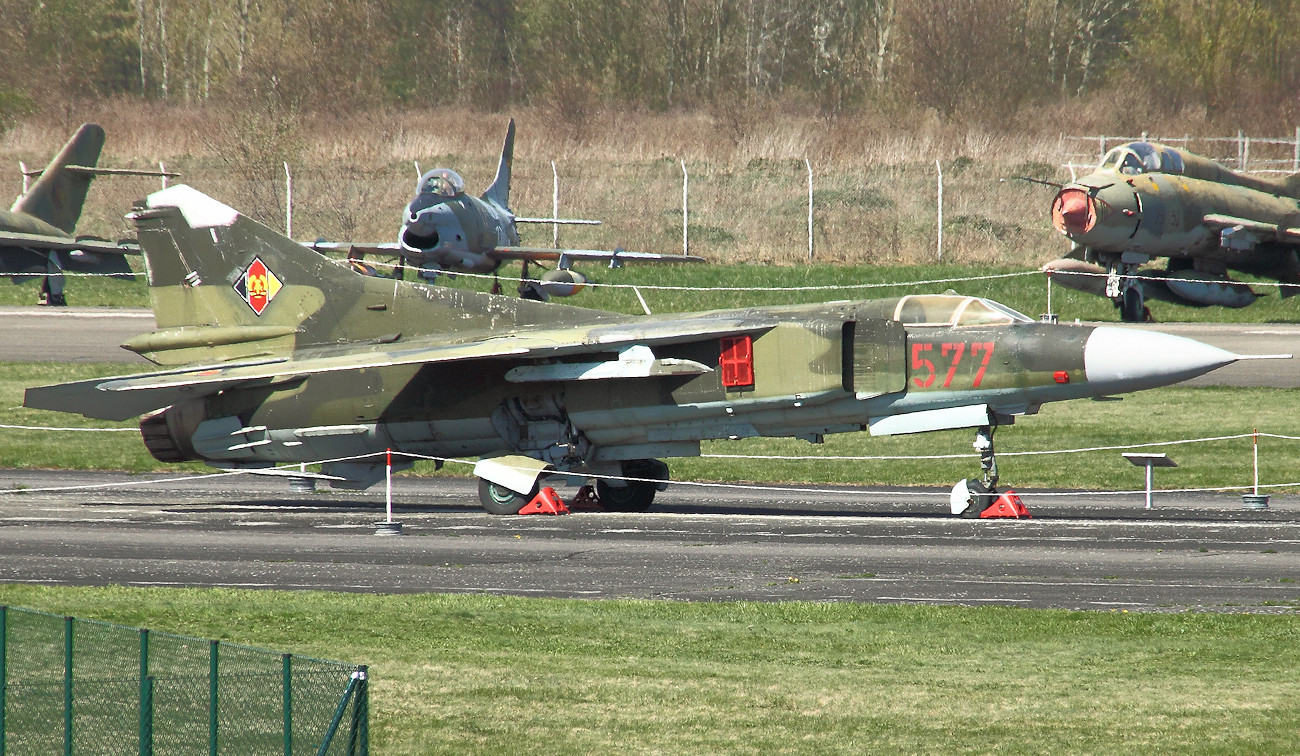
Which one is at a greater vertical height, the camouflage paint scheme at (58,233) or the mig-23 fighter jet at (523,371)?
the camouflage paint scheme at (58,233)

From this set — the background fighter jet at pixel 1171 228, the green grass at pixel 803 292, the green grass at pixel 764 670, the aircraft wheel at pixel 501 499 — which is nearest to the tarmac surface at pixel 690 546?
the aircraft wheel at pixel 501 499

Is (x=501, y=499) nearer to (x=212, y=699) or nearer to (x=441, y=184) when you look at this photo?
(x=212, y=699)

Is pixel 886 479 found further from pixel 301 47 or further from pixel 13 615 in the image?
pixel 301 47

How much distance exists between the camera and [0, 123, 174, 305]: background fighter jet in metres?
37.3

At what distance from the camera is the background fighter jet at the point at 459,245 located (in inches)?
1305

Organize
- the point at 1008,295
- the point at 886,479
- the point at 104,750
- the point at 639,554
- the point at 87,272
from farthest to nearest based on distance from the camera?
the point at 87,272, the point at 1008,295, the point at 886,479, the point at 639,554, the point at 104,750

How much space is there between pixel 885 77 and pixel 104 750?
61401 millimetres

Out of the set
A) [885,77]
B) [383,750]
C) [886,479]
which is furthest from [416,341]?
[885,77]

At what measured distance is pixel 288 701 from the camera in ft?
20.8

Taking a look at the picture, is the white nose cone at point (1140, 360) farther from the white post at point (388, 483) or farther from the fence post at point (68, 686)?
the fence post at point (68, 686)

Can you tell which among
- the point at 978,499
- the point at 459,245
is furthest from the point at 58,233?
the point at 978,499

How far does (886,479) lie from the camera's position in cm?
2322

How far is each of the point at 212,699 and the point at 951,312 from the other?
42.1ft

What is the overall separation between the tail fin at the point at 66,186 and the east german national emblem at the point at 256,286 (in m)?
23.7
